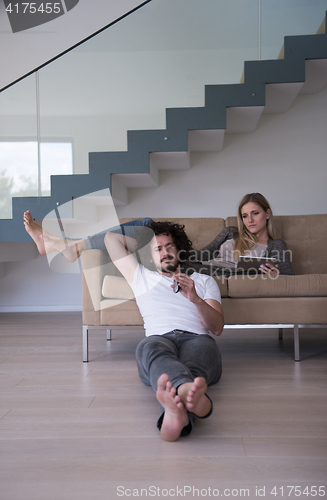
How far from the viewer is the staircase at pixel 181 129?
9.48ft

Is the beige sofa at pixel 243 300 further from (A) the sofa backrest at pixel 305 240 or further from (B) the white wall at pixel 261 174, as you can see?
(B) the white wall at pixel 261 174

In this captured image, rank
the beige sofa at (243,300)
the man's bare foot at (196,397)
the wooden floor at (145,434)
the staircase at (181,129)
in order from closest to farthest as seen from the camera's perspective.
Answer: the wooden floor at (145,434)
the man's bare foot at (196,397)
the beige sofa at (243,300)
the staircase at (181,129)

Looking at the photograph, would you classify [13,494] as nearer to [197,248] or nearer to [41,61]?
[197,248]

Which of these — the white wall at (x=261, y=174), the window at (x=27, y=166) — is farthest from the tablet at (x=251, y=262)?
the white wall at (x=261, y=174)

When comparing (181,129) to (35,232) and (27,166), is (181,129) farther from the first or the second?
(35,232)

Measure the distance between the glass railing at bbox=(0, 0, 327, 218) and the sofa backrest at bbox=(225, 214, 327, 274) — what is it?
47.7 inches

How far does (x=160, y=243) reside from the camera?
66.7 inches

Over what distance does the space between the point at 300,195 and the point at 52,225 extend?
2.29 meters

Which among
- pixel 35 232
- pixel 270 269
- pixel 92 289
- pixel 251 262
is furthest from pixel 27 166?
pixel 270 269

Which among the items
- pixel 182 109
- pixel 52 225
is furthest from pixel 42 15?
pixel 52 225

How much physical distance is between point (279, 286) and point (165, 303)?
703 millimetres

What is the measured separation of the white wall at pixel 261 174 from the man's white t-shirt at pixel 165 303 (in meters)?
2.13

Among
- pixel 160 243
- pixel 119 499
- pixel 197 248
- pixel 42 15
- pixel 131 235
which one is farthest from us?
pixel 42 15

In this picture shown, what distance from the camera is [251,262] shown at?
7.06 ft
